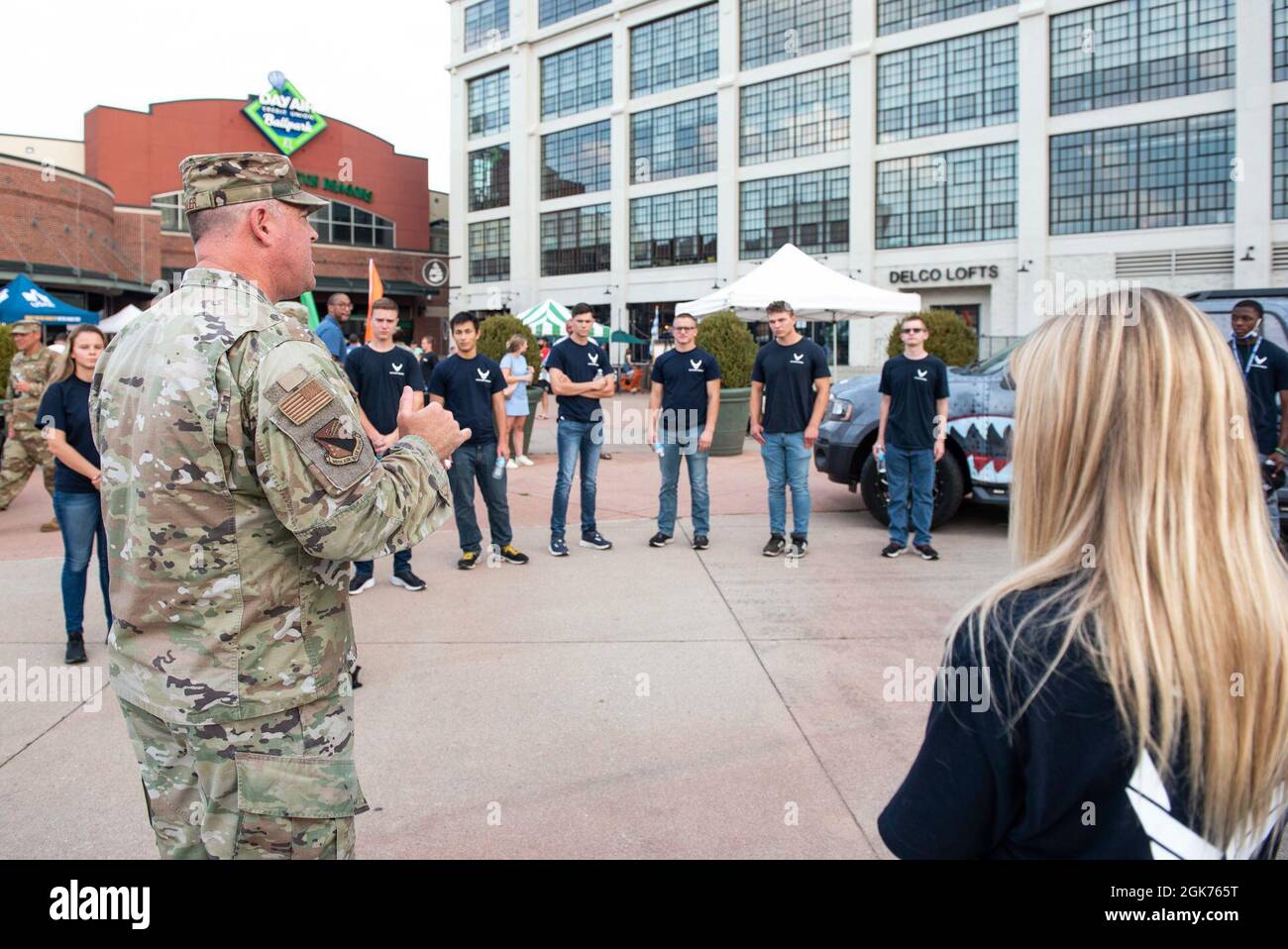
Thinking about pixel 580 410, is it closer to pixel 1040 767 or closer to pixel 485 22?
pixel 1040 767

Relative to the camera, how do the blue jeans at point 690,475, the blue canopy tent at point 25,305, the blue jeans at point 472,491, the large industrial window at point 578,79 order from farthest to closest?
the large industrial window at point 578,79 < the blue canopy tent at point 25,305 < the blue jeans at point 690,475 < the blue jeans at point 472,491

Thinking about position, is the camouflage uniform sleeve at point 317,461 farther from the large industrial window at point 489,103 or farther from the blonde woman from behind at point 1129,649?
the large industrial window at point 489,103

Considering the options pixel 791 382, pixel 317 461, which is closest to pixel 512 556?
pixel 791 382

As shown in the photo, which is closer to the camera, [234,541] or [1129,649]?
[1129,649]

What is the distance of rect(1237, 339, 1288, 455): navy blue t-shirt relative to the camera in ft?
22.9

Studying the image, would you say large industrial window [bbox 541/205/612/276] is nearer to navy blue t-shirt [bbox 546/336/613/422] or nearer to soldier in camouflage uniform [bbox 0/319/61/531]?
soldier in camouflage uniform [bbox 0/319/61/531]

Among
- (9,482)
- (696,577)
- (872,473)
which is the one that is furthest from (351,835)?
(9,482)

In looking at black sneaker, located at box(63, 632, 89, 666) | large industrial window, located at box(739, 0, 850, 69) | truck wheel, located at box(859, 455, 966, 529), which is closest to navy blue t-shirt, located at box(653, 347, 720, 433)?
truck wheel, located at box(859, 455, 966, 529)

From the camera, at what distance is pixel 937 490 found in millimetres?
8797

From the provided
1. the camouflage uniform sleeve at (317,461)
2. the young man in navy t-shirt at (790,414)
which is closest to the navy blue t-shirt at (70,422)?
the camouflage uniform sleeve at (317,461)

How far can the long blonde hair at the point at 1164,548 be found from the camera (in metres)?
1.22

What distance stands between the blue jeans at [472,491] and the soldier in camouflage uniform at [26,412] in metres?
4.04

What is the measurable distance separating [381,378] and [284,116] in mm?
45303
